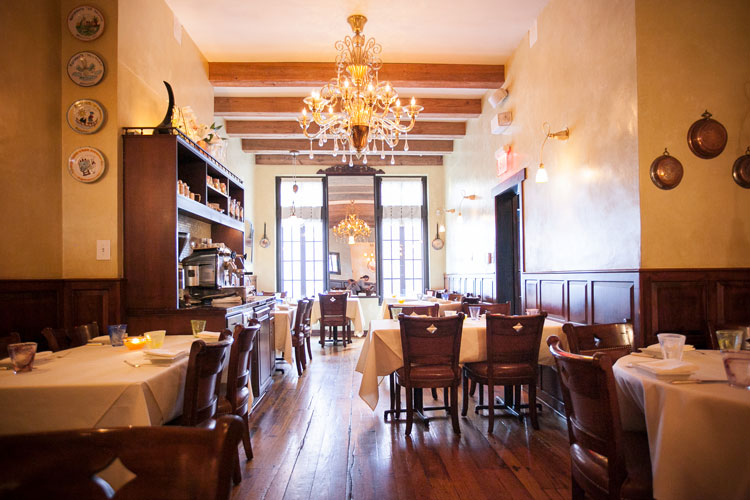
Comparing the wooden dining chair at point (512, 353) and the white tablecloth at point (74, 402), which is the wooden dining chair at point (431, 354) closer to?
the wooden dining chair at point (512, 353)

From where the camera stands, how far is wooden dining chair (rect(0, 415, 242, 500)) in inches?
32.3

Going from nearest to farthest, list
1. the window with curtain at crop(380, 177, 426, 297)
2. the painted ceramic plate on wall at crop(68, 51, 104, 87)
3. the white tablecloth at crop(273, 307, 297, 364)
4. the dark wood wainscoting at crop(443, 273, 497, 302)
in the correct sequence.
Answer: the painted ceramic plate on wall at crop(68, 51, 104, 87), the white tablecloth at crop(273, 307, 297, 364), the dark wood wainscoting at crop(443, 273, 497, 302), the window with curtain at crop(380, 177, 426, 297)

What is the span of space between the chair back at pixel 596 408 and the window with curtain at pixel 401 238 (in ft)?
29.8

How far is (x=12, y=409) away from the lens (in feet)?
5.97

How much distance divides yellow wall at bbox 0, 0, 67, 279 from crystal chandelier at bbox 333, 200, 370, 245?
23.5ft

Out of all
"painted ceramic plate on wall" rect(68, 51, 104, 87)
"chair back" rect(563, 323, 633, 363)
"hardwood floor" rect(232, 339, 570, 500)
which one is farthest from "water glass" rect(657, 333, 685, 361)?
"painted ceramic plate on wall" rect(68, 51, 104, 87)

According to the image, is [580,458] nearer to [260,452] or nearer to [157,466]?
[157,466]

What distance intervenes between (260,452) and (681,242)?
3528 millimetres

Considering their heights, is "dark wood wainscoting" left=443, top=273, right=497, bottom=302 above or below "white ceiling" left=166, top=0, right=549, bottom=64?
below

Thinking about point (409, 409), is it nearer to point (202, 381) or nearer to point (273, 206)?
point (202, 381)

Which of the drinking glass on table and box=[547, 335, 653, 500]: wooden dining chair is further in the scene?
the drinking glass on table

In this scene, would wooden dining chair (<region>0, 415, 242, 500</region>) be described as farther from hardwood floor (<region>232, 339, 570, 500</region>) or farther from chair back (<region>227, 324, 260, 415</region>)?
hardwood floor (<region>232, 339, 570, 500</region>)

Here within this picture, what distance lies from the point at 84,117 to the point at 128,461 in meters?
3.53

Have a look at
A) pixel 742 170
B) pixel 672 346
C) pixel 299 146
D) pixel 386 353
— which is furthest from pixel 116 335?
pixel 299 146
